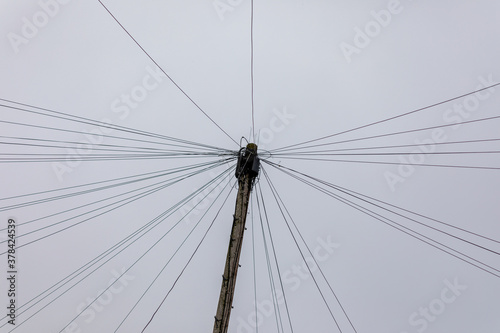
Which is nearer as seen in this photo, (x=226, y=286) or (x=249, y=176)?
(x=226, y=286)

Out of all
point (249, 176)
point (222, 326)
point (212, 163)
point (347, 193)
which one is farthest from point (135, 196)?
point (347, 193)

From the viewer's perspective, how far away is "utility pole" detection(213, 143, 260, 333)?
5.59m

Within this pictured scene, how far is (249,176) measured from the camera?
21.2ft

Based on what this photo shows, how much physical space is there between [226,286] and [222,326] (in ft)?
1.95

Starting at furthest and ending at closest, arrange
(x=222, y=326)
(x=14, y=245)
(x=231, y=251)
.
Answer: (x=14, y=245) < (x=231, y=251) < (x=222, y=326)

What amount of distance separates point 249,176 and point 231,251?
1383 mm

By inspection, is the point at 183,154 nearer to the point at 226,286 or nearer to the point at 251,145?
the point at 251,145

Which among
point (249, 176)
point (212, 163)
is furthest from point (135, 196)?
point (249, 176)

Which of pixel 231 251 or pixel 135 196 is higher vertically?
pixel 135 196

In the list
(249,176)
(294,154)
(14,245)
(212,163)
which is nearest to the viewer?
(249,176)

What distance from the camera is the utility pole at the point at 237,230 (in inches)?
220

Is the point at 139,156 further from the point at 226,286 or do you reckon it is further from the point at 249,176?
the point at 226,286

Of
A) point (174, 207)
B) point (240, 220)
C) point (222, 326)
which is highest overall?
point (174, 207)

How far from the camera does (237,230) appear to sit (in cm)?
604
